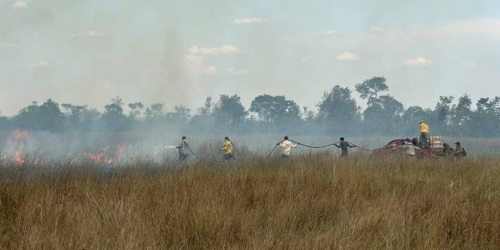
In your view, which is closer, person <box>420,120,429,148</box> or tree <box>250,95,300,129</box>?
person <box>420,120,429,148</box>

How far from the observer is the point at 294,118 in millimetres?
66062

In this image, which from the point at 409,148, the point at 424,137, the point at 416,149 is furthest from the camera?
the point at 424,137

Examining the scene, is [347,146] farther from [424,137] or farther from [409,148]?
[424,137]

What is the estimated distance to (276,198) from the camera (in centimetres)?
692

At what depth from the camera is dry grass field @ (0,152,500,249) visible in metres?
4.95

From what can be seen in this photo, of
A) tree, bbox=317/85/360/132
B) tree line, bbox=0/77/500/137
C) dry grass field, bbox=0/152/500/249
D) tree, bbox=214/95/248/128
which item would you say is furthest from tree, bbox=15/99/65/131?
dry grass field, bbox=0/152/500/249

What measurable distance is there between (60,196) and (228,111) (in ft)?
178

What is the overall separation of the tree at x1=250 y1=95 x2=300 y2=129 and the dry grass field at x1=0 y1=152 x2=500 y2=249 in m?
58.9

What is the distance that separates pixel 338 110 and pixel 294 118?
410 inches

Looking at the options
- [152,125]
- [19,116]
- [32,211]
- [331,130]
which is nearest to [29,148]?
[152,125]

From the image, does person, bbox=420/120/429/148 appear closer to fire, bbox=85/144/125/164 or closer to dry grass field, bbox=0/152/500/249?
dry grass field, bbox=0/152/500/249

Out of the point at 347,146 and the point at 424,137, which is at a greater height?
the point at 424,137

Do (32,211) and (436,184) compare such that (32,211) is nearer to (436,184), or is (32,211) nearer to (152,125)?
(436,184)

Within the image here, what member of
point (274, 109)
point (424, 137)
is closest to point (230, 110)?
point (274, 109)
